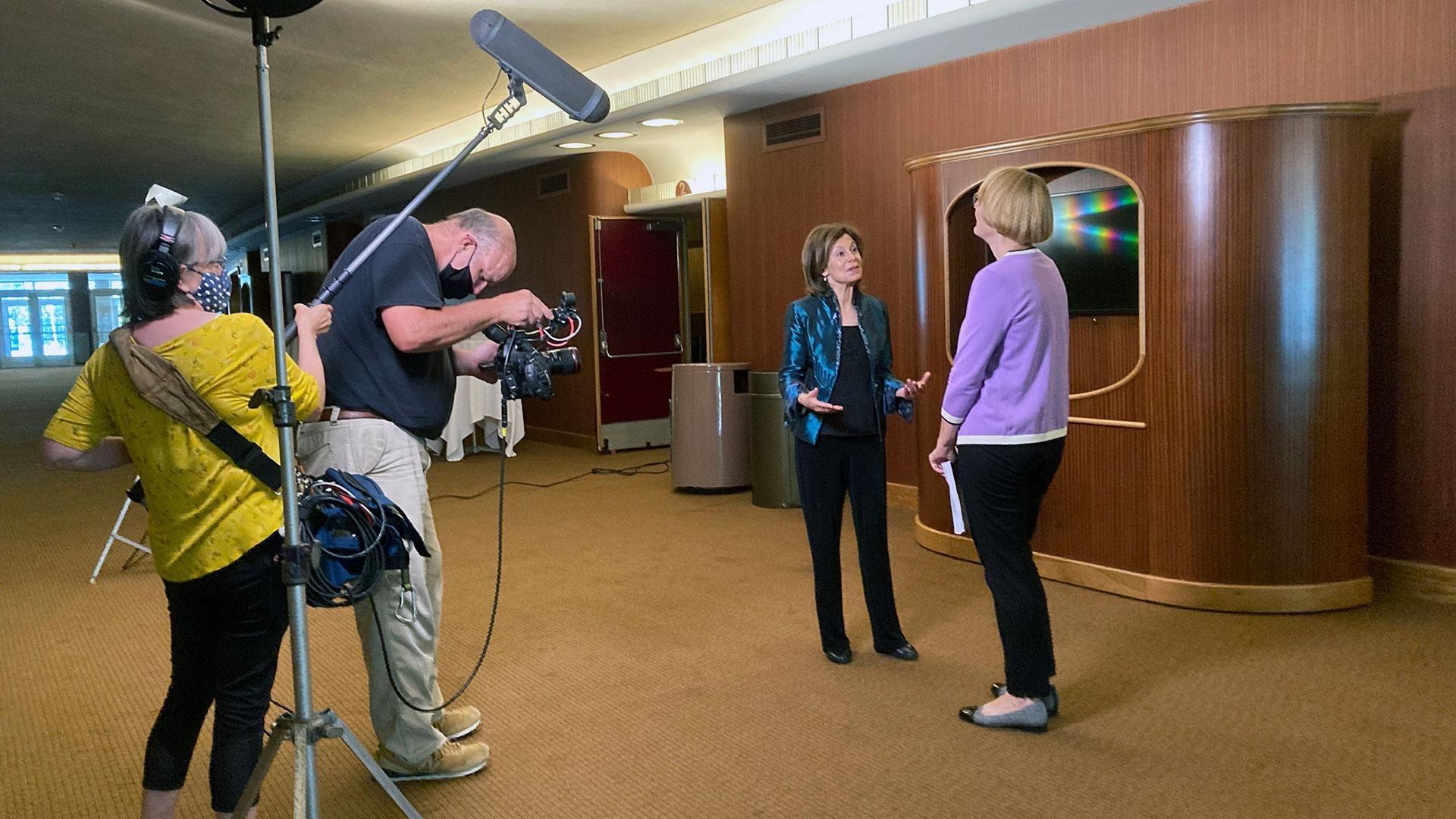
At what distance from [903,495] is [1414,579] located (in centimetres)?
266

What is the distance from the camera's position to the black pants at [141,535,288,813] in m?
1.93

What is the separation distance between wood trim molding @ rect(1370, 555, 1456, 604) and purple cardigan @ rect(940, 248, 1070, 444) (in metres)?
2.26

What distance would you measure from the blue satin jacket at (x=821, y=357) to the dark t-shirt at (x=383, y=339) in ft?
4.12

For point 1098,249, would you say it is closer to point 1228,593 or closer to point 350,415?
point 1228,593

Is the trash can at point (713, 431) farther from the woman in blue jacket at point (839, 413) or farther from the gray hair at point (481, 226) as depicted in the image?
the gray hair at point (481, 226)

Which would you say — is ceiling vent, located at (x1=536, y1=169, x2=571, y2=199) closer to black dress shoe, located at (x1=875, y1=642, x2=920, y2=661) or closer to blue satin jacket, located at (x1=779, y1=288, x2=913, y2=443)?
blue satin jacket, located at (x1=779, y1=288, x2=913, y2=443)

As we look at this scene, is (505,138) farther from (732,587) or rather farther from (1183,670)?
(1183,670)

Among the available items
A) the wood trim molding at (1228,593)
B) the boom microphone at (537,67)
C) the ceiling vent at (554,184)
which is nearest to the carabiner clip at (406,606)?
the boom microphone at (537,67)

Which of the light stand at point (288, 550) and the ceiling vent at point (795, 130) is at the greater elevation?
the ceiling vent at point (795, 130)

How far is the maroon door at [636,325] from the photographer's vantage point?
9.01 m

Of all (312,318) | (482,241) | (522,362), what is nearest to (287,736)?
(312,318)

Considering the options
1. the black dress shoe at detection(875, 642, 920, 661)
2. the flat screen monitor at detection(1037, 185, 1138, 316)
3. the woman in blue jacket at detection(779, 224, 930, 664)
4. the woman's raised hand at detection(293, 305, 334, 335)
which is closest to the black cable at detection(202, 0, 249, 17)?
the woman's raised hand at detection(293, 305, 334, 335)

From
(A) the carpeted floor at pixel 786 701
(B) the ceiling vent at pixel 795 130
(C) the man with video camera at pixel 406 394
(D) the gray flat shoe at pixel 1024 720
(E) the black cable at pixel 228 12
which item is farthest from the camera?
(B) the ceiling vent at pixel 795 130

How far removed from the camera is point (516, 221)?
10328 millimetres
